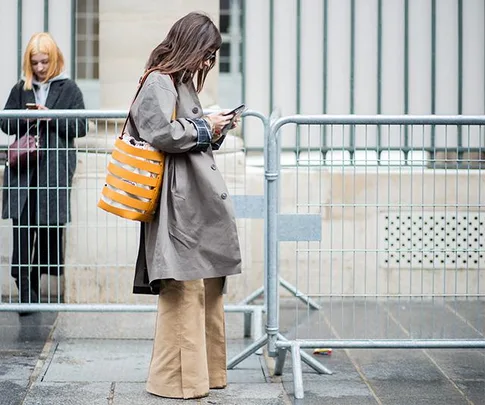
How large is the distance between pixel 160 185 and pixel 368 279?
242 centimetres

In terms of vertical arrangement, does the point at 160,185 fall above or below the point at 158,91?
below

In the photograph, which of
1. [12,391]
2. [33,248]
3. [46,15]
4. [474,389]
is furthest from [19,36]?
[474,389]

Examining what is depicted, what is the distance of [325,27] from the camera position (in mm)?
8969

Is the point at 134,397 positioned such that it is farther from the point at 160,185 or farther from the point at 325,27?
the point at 325,27

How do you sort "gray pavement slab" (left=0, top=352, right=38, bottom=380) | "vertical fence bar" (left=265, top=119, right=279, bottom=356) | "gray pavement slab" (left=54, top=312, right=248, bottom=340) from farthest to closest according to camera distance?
"gray pavement slab" (left=54, top=312, right=248, bottom=340)
"gray pavement slab" (left=0, top=352, right=38, bottom=380)
"vertical fence bar" (left=265, top=119, right=279, bottom=356)

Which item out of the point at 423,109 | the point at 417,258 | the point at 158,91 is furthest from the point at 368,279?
the point at 158,91

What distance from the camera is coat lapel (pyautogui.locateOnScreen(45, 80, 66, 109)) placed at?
784 cm

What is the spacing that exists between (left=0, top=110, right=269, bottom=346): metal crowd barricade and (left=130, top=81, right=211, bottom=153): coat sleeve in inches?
42.1

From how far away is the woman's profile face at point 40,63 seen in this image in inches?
310

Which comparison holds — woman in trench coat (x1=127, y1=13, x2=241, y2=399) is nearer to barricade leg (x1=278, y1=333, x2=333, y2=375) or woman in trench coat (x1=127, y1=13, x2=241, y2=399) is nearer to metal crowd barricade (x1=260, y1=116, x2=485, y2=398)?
metal crowd barricade (x1=260, y1=116, x2=485, y2=398)

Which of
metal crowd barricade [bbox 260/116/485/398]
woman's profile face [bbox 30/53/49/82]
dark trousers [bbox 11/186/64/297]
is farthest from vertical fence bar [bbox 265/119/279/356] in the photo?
woman's profile face [bbox 30/53/49/82]

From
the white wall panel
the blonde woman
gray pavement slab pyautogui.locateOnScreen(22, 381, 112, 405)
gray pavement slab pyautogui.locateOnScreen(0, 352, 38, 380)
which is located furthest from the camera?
the white wall panel

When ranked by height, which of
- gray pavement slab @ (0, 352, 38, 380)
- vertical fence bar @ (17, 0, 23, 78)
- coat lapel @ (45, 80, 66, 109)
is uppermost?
vertical fence bar @ (17, 0, 23, 78)

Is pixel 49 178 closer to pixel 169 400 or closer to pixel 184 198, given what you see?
pixel 184 198
